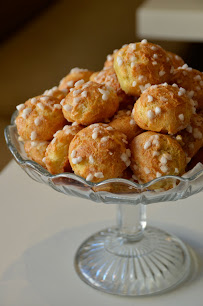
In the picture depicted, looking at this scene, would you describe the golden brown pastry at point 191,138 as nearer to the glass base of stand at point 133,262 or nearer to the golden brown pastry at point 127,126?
the golden brown pastry at point 127,126

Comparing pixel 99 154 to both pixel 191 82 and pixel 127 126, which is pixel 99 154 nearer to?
pixel 127 126

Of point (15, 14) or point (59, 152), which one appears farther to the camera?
point (15, 14)

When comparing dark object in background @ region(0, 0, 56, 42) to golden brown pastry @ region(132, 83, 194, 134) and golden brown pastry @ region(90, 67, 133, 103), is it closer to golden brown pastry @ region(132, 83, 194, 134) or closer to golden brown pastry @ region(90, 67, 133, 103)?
golden brown pastry @ region(90, 67, 133, 103)

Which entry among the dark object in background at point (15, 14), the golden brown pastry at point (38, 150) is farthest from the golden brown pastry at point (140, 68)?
the dark object in background at point (15, 14)

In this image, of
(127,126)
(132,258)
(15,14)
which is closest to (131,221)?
(132,258)

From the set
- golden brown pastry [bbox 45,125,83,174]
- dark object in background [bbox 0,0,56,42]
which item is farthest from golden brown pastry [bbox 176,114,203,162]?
dark object in background [bbox 0,0,56,42]

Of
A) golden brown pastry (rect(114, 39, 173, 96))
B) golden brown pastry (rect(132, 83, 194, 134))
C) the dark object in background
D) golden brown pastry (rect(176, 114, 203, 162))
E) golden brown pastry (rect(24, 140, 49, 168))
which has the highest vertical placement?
golden brown pastry (rect(114, 39, 173, 96))
